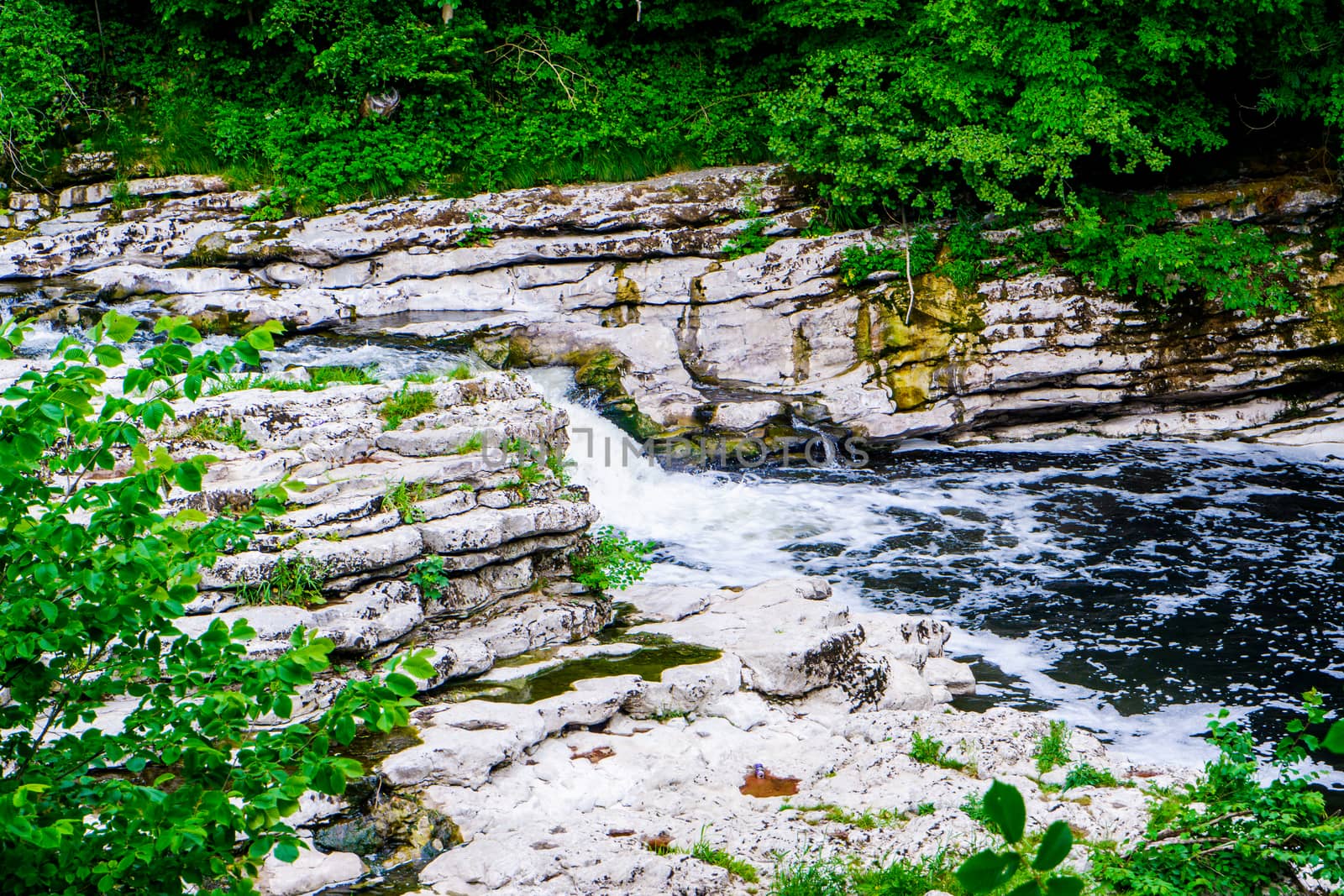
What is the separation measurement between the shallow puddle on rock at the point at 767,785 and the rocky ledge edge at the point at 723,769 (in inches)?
0.5

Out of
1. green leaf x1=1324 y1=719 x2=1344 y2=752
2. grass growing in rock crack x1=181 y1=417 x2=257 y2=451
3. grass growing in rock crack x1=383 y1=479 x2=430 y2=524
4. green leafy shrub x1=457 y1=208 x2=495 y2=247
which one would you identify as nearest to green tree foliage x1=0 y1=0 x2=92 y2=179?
green leafy shrub x1=457 y1=208 x2=495 y2=247

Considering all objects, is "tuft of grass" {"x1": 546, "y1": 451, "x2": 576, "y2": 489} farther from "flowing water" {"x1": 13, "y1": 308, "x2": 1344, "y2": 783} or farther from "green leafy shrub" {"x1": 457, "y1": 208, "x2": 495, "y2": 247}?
"green leafy shrub" {"x1": 457, "y1": 208, "x2": 495, "y2": 247}

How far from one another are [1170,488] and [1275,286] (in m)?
3.57

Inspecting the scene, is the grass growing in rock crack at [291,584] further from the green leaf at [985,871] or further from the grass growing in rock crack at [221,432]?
the green leaf at [985,871]

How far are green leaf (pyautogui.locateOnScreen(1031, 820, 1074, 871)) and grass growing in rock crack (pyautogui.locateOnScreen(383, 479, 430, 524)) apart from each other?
7.29m

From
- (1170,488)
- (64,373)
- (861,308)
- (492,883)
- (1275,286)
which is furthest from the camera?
(861,308)

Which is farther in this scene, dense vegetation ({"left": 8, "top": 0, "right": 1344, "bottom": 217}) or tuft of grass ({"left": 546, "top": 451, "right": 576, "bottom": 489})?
dense vegetation ({"left": 8, "top": 0, "right": 1344, "bottom": 217})

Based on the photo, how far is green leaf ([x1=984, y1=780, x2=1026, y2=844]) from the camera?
3.59 ft

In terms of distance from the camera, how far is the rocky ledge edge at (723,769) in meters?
5.14

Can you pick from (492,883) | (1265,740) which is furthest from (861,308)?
(492,883)

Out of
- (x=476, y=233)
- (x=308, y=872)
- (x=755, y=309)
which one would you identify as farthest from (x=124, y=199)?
(x=308, y=872)

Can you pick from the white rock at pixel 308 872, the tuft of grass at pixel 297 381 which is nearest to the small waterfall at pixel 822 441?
the tuft of grass at pixel 297 381

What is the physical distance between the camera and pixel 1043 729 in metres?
6.90

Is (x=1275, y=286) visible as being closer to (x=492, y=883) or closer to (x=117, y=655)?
(x=492, y=883)
